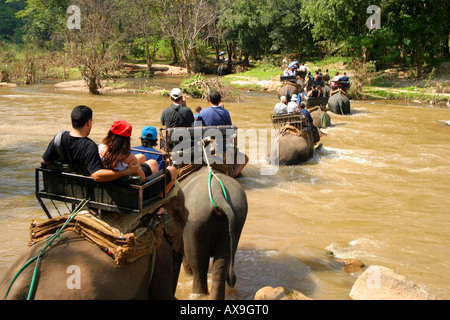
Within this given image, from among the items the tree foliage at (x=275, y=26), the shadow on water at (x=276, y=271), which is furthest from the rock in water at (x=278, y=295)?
the tree foliage at (x=275, y=26)

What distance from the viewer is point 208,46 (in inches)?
1964

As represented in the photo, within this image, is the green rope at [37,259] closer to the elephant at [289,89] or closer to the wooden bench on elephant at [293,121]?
the wooden bench on elephant at [293,121]

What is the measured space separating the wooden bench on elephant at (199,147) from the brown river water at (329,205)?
142 centimetres

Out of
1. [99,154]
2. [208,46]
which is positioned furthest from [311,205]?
[208,46]

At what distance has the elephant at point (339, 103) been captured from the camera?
64.6 feet

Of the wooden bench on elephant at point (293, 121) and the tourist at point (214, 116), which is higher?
the tourist at point (214, 116)

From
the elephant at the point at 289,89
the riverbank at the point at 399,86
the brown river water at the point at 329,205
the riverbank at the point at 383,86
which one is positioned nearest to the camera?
the brown river water at the point at 329,205

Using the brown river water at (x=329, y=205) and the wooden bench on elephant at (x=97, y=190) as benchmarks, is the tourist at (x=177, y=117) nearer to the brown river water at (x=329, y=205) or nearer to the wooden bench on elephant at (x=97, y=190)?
the brown river water at (x=329, y=205)

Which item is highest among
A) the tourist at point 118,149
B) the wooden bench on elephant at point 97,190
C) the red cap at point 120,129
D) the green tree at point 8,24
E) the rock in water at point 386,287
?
the green tree at point 8,24

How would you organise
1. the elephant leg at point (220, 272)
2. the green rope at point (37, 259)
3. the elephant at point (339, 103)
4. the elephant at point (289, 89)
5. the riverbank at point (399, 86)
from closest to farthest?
the green rope at point (37, 259) → the elephant leg at point (220, 272) → the elephant at point (289, 89) → the elephant at point (339, 103) → the riverbank at point (399, 86)

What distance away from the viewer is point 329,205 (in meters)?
8.49

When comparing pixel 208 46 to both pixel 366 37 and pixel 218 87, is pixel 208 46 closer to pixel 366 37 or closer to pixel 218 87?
pixel 366 37

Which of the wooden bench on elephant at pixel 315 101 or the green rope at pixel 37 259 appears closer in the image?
the green rope at pixel 37 259

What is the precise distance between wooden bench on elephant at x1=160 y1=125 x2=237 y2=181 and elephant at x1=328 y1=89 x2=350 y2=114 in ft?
47.1
